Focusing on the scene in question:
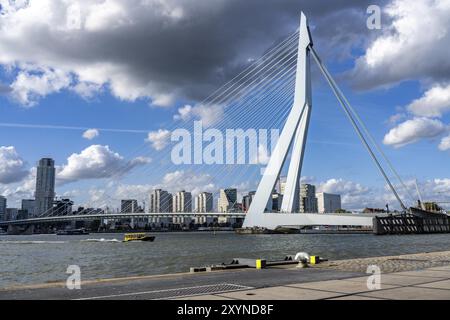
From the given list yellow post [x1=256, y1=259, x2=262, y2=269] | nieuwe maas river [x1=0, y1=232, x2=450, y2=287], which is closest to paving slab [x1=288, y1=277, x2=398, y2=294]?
yellow post [x1=256, y1=259, x2=262, y2=269]

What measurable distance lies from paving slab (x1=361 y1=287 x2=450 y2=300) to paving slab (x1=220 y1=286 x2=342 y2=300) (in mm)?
804

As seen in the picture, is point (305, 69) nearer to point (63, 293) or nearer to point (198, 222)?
point (63, 293)

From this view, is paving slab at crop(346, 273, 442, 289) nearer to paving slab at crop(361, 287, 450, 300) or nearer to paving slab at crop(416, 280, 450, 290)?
paving slab at crop(416, 280, 450, 290)

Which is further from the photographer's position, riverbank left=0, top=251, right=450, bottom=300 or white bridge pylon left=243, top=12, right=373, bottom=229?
white bridge pylon left=243, top=12, right=373, bottom=229

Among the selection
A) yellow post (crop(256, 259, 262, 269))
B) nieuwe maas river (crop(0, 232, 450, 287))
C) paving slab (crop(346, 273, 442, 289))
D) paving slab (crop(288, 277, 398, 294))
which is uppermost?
yellow post (crop(256, 259, 262, 269))

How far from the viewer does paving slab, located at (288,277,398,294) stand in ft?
30.4

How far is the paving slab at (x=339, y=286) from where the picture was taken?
9266 millimetres

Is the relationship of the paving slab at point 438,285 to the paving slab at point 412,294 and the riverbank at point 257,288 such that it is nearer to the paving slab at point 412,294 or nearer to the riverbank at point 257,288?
the riverbank at point 257,288

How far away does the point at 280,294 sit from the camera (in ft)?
28.9

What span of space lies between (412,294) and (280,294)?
244 centimetres

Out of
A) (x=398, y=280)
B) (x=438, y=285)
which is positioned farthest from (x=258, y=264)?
(x=438, y=285)

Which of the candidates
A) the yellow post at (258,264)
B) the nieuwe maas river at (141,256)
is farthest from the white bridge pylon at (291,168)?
the yellow post at (258,264)
